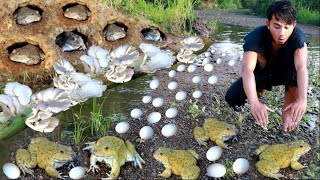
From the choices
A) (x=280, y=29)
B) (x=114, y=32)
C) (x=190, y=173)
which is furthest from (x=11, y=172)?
(x=114, y=32)

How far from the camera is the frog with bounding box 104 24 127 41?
3887 millimetres

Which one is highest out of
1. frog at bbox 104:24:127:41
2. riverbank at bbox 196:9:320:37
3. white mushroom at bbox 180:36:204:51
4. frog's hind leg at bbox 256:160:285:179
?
frog's hind leg at bbox 256:160:285:179

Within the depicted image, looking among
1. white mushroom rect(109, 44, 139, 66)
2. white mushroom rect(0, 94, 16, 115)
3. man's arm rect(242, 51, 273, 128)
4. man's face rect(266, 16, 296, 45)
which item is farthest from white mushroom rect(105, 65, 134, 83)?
man's face rect(266, 16, 296, 45)

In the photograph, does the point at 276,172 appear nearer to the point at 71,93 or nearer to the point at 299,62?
the point at 299,62

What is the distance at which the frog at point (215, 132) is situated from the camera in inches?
83.2

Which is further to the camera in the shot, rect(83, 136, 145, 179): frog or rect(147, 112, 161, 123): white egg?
rect(147, 112, 161, 123): white egg

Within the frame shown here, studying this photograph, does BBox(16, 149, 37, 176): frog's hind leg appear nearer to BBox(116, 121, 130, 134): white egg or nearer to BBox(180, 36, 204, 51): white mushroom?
BBox(116, 121, 130, 134): white egg

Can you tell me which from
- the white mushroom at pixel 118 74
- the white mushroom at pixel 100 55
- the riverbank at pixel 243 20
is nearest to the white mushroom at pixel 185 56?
the white mushroom at pixel 100 55

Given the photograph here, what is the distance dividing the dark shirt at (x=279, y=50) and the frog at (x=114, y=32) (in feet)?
6.19

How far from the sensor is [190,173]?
1.83 meters

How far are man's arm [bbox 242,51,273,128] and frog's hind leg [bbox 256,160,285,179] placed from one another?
0.53ft

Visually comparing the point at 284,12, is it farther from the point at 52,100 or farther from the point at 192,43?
the point at 192,43

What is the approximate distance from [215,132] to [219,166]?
0.36 meters

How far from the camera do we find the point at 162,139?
224 centimetres
